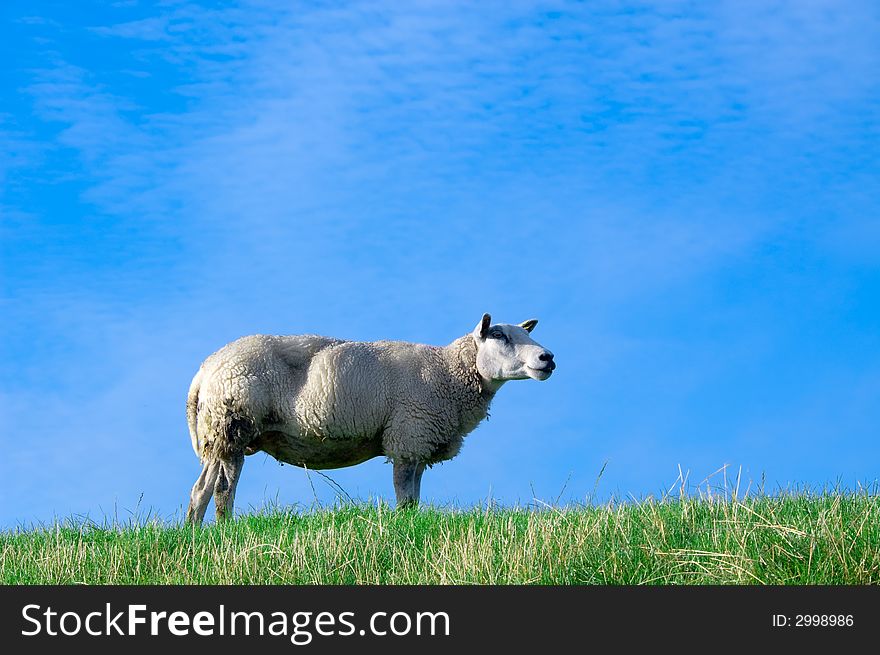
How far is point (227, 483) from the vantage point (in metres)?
12.2

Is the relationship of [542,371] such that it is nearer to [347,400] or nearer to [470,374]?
[470,374]

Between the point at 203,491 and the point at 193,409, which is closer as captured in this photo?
the point at 203,491

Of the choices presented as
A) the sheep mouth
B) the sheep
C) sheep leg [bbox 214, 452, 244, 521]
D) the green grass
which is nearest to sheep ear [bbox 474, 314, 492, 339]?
the sheep

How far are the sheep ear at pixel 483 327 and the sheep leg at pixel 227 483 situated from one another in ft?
10.9

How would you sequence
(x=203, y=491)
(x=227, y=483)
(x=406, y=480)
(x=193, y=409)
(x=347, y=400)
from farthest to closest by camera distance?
(x=193, y=409), (x=203, y=491), (x=227, y=483), (x=347, y=400), (x=406, y=480)

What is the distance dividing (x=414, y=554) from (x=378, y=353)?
14.4ft

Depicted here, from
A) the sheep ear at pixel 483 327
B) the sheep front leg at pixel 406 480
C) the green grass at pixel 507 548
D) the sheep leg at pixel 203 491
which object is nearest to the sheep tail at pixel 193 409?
the sheep leg at pixel 203 491

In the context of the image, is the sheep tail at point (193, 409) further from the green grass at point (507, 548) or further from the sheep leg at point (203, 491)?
the green grass at point (507, 548)

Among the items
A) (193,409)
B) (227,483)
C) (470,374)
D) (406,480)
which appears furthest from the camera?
(193,409)

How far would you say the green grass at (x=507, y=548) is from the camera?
23.0 feet

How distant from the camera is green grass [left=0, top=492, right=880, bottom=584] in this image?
702 centimetres

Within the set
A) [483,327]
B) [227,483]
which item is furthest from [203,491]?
[483,327]

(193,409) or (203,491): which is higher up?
(193,409)

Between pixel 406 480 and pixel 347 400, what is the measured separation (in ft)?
3.96
